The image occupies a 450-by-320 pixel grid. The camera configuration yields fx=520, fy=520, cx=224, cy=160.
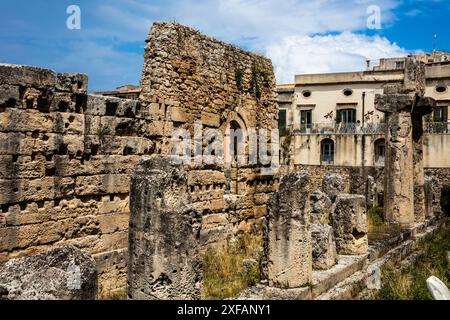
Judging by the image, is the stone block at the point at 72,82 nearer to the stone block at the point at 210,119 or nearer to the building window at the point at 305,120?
the stone block at the point at 210,119

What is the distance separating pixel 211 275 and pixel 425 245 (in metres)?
5.49

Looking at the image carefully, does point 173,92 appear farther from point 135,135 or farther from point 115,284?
point 115,284

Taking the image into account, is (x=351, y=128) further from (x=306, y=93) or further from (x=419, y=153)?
(x=419, y=153)

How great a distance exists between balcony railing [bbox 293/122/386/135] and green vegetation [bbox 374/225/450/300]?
73.5 ft

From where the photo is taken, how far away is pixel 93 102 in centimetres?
884

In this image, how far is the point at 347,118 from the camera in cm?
3731

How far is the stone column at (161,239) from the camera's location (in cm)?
546

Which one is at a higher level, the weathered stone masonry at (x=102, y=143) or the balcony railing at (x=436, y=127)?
the balcony railing at (x=436, y=127)

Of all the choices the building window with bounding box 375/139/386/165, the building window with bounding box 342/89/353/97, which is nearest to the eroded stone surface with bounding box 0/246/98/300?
the building window with bounding box 375/139/386/165

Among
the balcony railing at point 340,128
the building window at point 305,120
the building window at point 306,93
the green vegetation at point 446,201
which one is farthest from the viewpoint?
the building window at point 306,93

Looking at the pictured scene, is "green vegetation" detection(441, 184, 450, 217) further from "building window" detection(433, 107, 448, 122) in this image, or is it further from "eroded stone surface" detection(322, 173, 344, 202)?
"building window" detection(433, 107, 448, 122)

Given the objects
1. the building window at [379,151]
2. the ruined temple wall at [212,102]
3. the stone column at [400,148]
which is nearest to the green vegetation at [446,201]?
the stone column at [400,148]

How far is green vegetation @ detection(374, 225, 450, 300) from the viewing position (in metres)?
7.35
